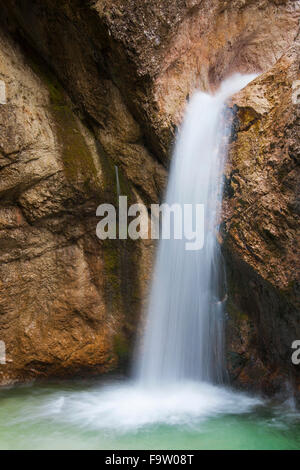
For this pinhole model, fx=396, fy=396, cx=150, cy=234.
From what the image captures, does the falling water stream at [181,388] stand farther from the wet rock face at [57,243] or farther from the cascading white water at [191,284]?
the wet rock face at [57,243]

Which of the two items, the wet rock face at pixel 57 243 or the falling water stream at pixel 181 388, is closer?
the falling water stream at pixel 181 388

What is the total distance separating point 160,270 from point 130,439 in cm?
263

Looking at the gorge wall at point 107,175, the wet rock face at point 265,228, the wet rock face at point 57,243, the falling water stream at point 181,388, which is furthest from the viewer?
the wet rock face at point 57,243

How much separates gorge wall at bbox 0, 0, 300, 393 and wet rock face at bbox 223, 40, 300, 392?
18 millimetres

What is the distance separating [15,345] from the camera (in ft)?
20.0

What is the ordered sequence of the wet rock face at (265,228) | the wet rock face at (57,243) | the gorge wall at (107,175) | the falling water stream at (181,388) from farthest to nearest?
the wet rock face at (57,243)
the gorge wall at (107,175)
the wet rock face at (265,228)
the falling water stream at (181,388)

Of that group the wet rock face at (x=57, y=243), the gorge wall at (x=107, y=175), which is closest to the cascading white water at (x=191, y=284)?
the gorge wall at (x=107, y=175)

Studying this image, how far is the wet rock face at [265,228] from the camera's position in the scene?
476cm

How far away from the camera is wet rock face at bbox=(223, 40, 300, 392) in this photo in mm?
4762

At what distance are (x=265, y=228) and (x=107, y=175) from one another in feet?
8.90

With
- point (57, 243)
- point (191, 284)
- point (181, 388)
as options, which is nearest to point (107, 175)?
point (57, 243)

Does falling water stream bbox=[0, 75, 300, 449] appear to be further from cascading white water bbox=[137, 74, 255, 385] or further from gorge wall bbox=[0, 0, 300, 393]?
gorge wall bbox=[0, 0, 300, 393]

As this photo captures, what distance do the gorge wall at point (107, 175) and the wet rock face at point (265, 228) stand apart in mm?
18

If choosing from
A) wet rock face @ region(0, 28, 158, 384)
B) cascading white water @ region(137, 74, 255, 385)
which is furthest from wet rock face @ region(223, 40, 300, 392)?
wet rock face @ region(0, 28, 158, 384)
